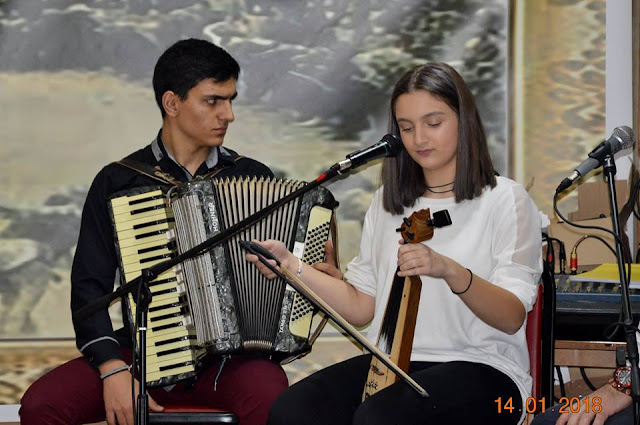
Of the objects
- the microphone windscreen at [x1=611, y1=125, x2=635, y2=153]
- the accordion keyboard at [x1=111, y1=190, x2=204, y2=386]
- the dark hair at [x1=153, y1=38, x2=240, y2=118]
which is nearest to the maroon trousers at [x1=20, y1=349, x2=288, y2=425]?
the accordion keyboard at [x1=111, y1=190, x2=204, y2=386]

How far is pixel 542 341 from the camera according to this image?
2.49m

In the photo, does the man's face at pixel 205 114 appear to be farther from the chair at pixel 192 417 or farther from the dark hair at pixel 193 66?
the chair at pixel 192 417

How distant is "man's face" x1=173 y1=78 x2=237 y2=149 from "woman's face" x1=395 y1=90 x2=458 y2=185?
0.84m

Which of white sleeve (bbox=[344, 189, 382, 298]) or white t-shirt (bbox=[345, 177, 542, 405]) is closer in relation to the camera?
white t-shirt (bbox=[345, 177, 542, 405])

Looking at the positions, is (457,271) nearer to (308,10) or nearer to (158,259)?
(158,259)

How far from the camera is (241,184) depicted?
2.62 metres

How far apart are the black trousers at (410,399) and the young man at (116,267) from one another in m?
0.40

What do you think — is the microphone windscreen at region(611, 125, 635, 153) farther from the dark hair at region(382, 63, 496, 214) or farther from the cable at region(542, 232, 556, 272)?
the cable at region(542, 232, 556, 272)

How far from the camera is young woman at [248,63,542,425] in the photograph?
6.60 ft

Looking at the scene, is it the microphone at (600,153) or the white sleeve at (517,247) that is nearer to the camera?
the microphone at (600,153)

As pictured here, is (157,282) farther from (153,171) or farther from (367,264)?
(367,264)

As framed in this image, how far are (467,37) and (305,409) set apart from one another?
1962 mm

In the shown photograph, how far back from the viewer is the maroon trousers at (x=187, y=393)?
8.28ft
